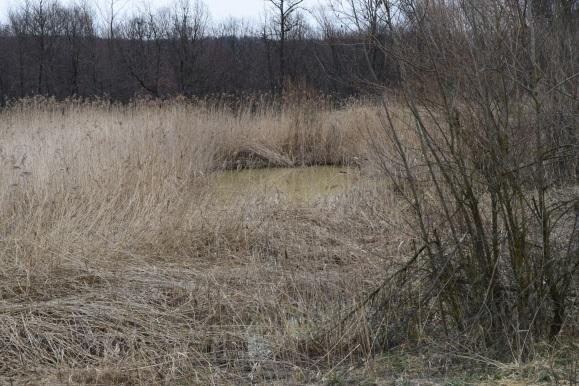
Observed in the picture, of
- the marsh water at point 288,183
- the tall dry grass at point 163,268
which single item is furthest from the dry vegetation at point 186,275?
the marsh water at point 288,183

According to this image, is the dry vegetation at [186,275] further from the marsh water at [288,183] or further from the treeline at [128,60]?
the treeline at [128,60]

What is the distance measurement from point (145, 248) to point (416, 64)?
281 centimetres

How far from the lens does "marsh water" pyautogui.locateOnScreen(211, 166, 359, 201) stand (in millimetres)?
7184

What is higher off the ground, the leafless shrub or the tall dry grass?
the leafless shrub

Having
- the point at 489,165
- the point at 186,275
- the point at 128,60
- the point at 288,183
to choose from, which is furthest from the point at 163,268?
the point at 128,60

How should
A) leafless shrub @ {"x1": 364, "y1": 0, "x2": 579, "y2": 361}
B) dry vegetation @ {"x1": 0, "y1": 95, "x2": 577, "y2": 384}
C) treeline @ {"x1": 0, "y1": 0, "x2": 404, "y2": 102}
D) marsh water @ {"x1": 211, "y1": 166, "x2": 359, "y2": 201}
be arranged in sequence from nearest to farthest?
leafless shrub @ {"x1": 364, "y1": 0, "x2": 579, "y2": 361} < dry vegetation @ {"x1": 0, "y1": 95, "x2": 577, "y2": 384} < marsh water @ {"x1": 211, "y1": 166, "x2": 359, "y2": 201} < treeline @ {"x1": 0, "y1": 0, "x2": 404, "y2": 102}

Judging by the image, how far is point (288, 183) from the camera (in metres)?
9.36

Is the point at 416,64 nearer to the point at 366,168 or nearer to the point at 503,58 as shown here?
the point at 503,58

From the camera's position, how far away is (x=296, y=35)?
2048 cm

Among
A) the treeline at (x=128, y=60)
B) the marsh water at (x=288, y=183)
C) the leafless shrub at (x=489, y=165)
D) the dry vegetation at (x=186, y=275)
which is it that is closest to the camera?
the leafless shrub at (x=489, y=165)

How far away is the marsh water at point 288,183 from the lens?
7.18 m

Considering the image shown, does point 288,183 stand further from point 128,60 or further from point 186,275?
point 128,60

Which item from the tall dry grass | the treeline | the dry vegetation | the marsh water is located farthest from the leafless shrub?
the treeline

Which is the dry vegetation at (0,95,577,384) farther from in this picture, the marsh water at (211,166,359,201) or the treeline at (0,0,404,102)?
the treeline at (0,0,404,102)
